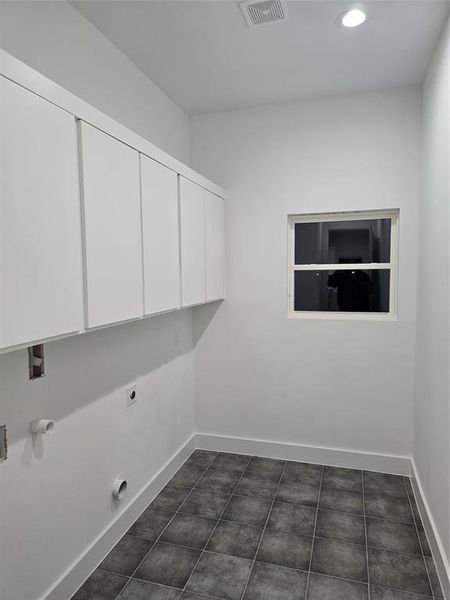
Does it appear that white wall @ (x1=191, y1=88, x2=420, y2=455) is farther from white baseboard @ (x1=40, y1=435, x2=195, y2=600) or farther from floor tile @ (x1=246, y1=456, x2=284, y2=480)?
white baseboard @ (x1=40, y1=435, x2=195, y2=600)

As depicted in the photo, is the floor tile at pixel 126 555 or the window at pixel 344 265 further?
the window at pixel 344 265

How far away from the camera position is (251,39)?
2.32 meters

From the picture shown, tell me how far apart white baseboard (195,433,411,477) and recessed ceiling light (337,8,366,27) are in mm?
2961

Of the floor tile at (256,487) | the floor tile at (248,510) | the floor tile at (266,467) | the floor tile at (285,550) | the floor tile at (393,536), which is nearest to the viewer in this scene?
the floor tile at (285,550)

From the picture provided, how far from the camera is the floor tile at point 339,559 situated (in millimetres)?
2092

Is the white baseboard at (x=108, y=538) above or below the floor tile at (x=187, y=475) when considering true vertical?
above

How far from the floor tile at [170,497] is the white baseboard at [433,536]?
1554mm

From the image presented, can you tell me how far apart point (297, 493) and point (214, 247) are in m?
1.93

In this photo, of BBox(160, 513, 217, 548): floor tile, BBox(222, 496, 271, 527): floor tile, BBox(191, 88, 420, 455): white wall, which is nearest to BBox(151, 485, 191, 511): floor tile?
BBox(160, 513, 217, 548): floor tile

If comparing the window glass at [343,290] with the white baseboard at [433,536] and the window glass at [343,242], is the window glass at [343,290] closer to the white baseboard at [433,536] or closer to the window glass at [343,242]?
the window glass at [343,242]

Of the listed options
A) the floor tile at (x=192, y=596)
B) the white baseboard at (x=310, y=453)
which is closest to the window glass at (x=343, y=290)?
the white baseboard at (x=310, y=453)

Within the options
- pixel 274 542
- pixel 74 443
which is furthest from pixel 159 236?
pixel 274 542

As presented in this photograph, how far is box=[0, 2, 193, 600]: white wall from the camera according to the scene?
5.40 ft

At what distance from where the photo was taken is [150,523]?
2510 mm
